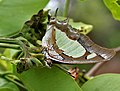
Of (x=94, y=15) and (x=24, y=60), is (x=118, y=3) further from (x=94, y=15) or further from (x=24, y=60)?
(x=94, y=15)

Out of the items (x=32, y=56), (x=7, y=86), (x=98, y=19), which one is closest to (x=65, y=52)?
(x=32, y=56)

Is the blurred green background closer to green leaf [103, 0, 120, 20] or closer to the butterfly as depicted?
green leaf [103, 0, 120, 20]

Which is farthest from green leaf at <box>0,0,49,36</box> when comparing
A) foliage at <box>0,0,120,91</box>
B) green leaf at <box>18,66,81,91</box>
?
green leaf at <box>18,66,81,91</box>

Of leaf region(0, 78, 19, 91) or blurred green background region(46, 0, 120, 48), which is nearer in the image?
leaf region(0, 78, 19, 91)

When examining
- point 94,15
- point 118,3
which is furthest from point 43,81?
point 94,15

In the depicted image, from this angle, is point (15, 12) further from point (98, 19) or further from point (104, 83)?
point (98, 19)

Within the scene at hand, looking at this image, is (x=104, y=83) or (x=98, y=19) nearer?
(x=104, y=83)

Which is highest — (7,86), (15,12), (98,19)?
(15,12)

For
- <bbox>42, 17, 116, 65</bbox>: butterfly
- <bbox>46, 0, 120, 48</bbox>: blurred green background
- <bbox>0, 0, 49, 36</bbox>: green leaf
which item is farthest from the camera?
<bbox>46, 0, 120, 48</bbox>: blurred green background
